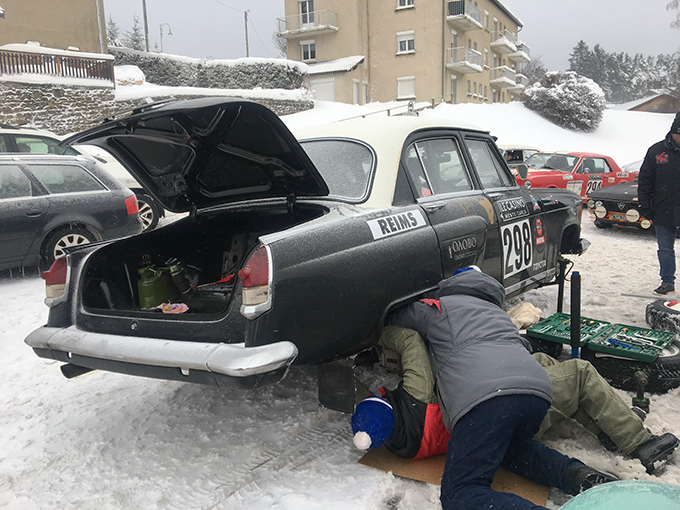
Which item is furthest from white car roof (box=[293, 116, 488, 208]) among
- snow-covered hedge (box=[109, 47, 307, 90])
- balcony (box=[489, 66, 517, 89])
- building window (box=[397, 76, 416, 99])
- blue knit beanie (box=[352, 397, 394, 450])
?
balcony (box=[489, 66, 517, 89])

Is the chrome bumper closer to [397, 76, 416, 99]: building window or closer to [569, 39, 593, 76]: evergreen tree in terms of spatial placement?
[397, 76, 416, 99]: building window

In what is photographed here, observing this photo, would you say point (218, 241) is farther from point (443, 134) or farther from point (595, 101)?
point (595, 101)

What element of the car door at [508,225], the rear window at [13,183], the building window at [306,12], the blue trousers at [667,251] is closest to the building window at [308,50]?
the building window at [306,12]

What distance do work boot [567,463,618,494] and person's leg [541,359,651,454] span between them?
361 millimetres

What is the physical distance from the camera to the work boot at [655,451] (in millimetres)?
2564

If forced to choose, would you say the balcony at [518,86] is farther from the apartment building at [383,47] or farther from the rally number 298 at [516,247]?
the rally number 298 at [516,247]

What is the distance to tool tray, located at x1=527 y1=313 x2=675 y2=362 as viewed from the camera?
3.36 metres

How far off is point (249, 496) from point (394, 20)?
3483 centimetres

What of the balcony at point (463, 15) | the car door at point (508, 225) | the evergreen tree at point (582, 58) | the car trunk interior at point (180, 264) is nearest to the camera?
the car trunk interior at point (180, 264)

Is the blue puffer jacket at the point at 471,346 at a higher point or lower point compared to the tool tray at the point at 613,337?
higher

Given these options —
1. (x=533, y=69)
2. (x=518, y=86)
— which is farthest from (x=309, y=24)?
(x=533, y=69)

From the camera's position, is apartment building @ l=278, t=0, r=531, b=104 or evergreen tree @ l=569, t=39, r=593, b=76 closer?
apartment building @ l=278, t=0, r=531, b=104

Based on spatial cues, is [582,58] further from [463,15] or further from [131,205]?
[131,205]

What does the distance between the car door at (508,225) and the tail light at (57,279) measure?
9.51ft
